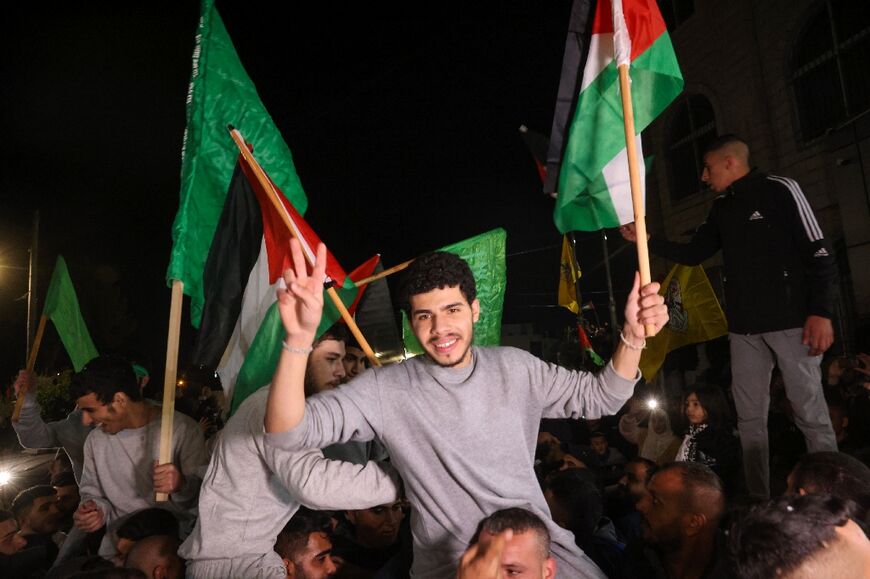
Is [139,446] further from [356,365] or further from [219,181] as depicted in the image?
[356,365]

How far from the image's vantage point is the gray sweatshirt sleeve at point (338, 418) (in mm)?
2150

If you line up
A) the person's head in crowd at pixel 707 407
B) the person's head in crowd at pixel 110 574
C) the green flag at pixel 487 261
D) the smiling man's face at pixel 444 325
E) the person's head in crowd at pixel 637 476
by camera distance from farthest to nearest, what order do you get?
1. the green flag at pixel 487 261
2. the person's head in crowd at pixel 707 407
3. the person's head in crowd at pixel 637 476
4. the smiling man's face at pixel 444 325
5. the person's head in crowd at pixel 110 574

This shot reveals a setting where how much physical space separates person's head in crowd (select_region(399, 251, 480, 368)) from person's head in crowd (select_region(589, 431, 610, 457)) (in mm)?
5895

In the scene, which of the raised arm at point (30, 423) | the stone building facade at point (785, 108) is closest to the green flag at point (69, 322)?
the raised arm at point (30, 423)

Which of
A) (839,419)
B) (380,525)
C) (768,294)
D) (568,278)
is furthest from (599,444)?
(768,294)

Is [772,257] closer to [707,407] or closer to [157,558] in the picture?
[707,407]

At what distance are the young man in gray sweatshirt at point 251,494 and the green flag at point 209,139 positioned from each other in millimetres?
1412

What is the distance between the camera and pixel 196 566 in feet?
9.05

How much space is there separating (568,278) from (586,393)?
5.97 m

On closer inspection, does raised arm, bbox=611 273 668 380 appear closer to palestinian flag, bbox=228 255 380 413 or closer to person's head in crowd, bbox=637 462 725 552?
person's head in crowd, bbox=637 462 725 552

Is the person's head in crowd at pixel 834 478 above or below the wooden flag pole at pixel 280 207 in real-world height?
below

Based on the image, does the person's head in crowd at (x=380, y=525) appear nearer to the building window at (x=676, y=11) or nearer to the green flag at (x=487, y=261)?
the green flag at (x=487, y=261)

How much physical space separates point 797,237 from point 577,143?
4.97 feet

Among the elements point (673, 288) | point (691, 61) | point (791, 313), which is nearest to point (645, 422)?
point (673, 288)
